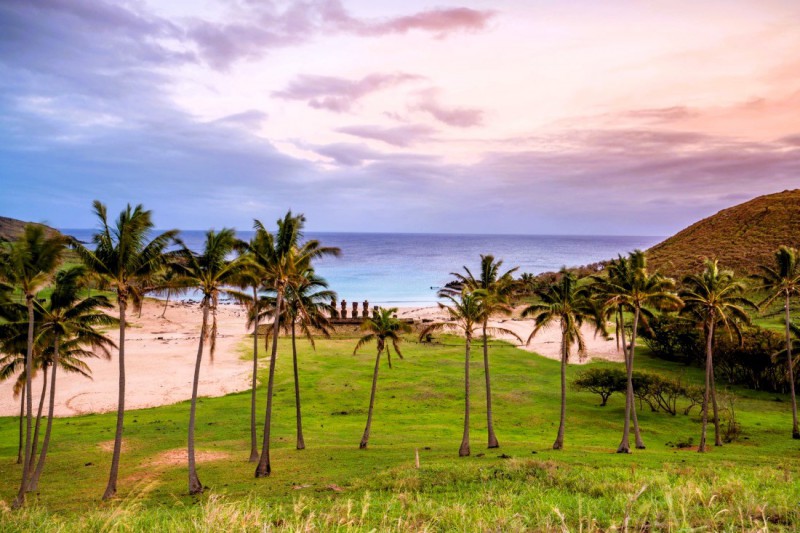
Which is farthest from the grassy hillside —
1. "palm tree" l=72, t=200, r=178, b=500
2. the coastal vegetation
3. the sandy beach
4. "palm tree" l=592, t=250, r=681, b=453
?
"palm tree" l=72, t=200, r=178, b=500

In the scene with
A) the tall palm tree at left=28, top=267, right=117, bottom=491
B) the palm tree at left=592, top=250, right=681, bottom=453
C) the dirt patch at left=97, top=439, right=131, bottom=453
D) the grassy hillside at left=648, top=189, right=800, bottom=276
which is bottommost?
the dirt patch at left=97, top=439, right=131, bottom=453

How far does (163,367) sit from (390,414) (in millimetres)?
34099

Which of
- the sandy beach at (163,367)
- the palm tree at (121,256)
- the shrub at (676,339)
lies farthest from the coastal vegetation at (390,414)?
the shrub at (676,339)

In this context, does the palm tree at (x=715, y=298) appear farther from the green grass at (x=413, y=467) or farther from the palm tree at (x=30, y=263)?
the palm tree at (x=30, y=263)

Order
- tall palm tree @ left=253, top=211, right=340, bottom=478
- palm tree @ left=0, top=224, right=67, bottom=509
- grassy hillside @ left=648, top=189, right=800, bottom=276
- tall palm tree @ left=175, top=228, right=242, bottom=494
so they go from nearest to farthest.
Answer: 1. palm tree @ left=0, top=224, right=67, bottom=509
2. tall palm tree @ left=175, top=228, right=242, bottom=494
3. tall palm tree @ left=253, top=211, right=340, bottom=478
4. grassy hillside @ left=648, top=189, right=800, bottom=276

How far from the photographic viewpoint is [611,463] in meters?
29.9

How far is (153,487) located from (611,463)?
27.6 metres

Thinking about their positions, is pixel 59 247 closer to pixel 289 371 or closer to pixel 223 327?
pixel 289 371

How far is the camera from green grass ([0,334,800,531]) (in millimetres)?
12352

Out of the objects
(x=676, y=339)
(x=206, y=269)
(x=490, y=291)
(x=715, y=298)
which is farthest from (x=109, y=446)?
(x=676, y=339)

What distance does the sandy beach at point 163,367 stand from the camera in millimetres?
54062

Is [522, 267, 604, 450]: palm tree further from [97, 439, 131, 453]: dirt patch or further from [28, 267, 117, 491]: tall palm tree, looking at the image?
[97, 439, 131, 453]: dirt patch

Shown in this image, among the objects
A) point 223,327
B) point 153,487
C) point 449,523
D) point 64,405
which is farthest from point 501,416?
point 223,327

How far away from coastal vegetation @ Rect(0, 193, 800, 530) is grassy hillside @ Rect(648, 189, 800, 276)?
73803mm
